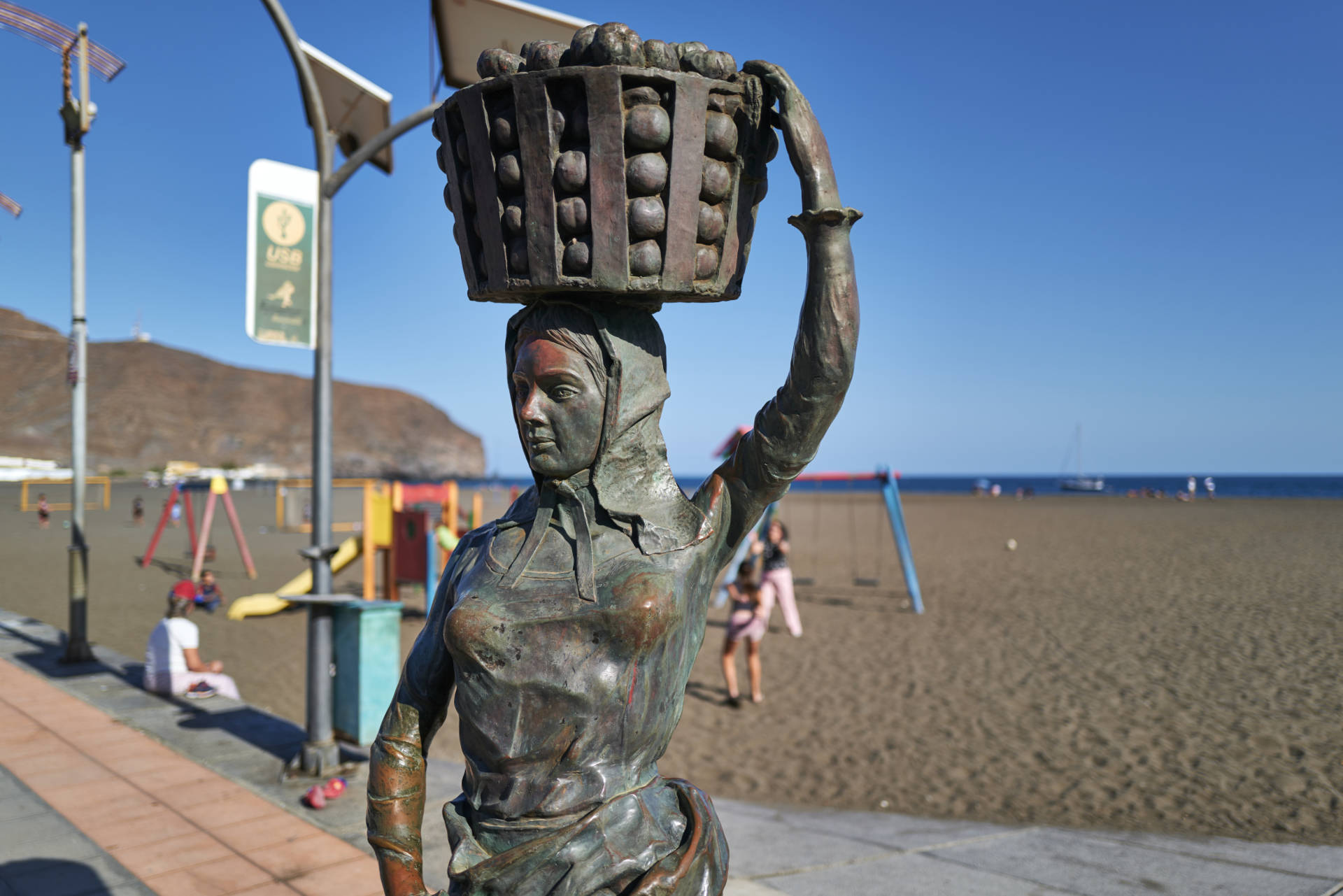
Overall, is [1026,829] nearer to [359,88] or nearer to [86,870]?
[86,870]

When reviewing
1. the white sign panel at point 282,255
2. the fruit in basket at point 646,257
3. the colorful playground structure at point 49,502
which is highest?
the white sign panel at point 282,255

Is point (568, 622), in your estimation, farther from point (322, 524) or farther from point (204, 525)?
point (204, 525)

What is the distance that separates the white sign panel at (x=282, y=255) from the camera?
5.35 meters

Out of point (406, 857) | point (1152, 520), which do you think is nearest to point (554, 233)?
point (406, 857)

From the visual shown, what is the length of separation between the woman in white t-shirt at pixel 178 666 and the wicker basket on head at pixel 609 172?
7.04m

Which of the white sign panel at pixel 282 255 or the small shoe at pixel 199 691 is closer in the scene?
the white sign panel at pixel 282 255

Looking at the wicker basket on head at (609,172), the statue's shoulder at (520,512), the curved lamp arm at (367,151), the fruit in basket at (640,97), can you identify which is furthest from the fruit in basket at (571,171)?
the curved lamp arm at (367,151)

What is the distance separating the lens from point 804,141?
1.50m

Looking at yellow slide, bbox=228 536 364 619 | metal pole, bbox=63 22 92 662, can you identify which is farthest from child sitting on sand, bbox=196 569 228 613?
metal pole, bbox=63 22 92 662

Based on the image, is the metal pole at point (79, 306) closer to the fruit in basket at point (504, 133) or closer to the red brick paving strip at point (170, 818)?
the red brick paving strip at point (170, 818)

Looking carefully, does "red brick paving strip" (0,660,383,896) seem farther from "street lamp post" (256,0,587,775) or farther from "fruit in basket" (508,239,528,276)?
"fruit in basket" (508,239,528,276)

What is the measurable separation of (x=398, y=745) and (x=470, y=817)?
7.4 inches

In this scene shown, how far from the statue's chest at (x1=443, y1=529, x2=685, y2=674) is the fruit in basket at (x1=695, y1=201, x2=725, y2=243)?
574 mm

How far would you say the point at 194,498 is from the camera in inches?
1580
